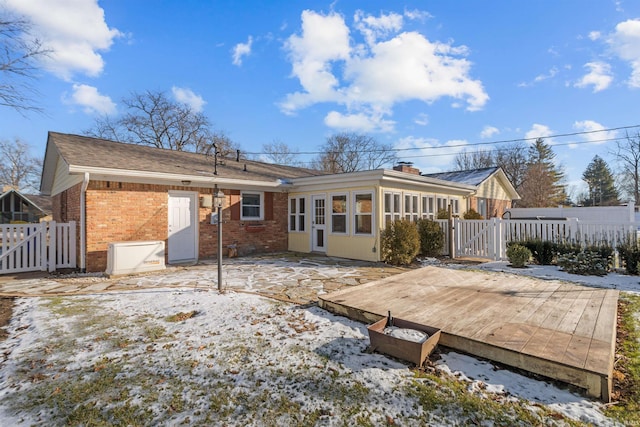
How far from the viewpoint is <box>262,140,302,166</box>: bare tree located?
31.0m

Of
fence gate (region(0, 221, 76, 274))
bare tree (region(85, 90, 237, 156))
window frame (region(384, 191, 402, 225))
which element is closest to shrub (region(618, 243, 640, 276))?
window frame (region(384, 191, 402, 225))

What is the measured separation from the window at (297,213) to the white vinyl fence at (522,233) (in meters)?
5.03

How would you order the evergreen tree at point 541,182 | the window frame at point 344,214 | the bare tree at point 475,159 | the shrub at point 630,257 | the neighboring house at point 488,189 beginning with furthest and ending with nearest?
the bare tree at point 475,159 → the evergreen tree at point 541,182 → the neighboring house at point 488,189 → the window frame at point 344,214 → the shrub at point 630,257

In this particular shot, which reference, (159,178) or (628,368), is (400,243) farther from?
(159,178)

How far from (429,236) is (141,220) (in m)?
8.74

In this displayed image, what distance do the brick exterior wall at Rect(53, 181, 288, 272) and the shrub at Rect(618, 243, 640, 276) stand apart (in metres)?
9.64

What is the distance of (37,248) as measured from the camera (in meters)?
7.75

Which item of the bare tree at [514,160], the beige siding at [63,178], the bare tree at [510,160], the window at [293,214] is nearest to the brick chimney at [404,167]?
the window at [293,214]

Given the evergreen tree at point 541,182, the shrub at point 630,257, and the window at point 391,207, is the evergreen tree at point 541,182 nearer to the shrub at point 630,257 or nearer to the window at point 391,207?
the shrub at point 630,257

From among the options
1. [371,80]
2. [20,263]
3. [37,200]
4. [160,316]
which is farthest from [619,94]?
[37,200]

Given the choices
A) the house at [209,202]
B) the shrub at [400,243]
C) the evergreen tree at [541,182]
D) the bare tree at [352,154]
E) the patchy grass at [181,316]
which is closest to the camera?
the patchy grass at [181,316]

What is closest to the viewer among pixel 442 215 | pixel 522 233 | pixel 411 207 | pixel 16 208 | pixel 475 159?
pixel 522 233

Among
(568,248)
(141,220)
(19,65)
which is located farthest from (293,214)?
(19,65)

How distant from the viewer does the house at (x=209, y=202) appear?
765cm
